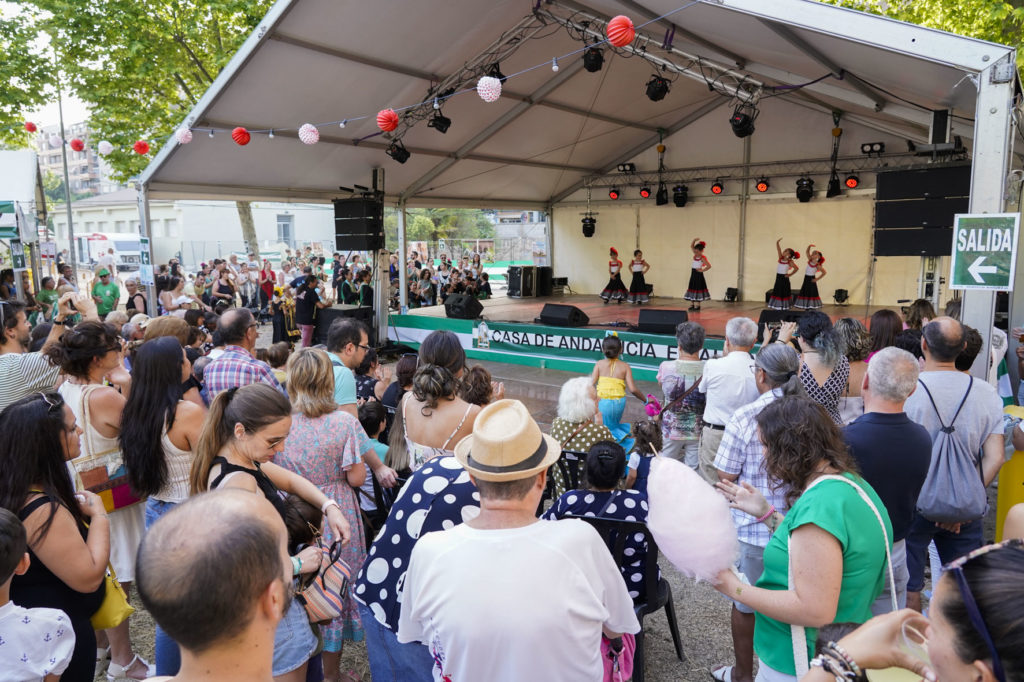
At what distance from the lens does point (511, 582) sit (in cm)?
129

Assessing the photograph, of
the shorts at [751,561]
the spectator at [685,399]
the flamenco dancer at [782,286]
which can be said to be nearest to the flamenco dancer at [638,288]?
the flamenco dancer at [782,286]

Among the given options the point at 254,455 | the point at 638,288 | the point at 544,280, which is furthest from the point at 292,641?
the point at 544,280

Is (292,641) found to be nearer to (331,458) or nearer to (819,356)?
(331,458)

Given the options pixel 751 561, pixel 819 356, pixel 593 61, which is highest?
pixel 593 61

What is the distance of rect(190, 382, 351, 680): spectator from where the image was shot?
1.87 meters

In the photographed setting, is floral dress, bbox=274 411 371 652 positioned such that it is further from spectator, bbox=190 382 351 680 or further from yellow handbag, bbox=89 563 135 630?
yellow handbag, bbox=89 563 135 630

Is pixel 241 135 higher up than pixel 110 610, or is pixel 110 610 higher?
pixel 241 135

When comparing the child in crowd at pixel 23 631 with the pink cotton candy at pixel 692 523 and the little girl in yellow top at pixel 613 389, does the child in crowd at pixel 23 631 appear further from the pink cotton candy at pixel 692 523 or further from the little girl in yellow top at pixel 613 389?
the little girl in yellow top at pixel 613 389

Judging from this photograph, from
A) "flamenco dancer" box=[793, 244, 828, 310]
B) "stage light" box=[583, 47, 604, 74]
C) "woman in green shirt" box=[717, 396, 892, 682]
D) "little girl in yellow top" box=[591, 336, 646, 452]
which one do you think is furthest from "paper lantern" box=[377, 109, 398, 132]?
"flamenco dancer" box=[793, 244, 828, 310]

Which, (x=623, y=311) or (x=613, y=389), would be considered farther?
(x=623, y=311)

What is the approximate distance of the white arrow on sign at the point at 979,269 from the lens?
3701 mm

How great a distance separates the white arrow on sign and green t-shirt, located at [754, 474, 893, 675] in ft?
9.66

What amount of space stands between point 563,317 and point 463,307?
2.02m

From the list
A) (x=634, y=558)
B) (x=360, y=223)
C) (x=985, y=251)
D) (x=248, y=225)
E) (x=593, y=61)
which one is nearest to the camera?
(x=634, y=558)
